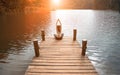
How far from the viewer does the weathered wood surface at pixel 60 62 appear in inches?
401

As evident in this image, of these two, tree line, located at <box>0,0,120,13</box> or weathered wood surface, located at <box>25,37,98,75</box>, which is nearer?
weathered wood surface, located at <box>25,37,98,75</box>

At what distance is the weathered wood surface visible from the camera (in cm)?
1020

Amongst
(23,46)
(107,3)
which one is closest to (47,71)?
(23,46)

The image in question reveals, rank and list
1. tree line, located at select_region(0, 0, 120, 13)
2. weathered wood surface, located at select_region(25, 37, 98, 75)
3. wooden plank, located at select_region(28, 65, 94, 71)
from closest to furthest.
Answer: weathered wood surface, located at select_region(25, 37, 98, 75) < wooden plank, located at select_region(28, 65, 94, 71) < tree line, located at select_region(0, 0, 120, 13)

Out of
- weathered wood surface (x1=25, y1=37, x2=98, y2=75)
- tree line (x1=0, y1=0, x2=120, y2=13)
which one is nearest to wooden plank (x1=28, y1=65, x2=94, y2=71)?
weathered wood surface (x1=25, y1=37, x2=98, y2=75)

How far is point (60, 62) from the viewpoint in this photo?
454 inches

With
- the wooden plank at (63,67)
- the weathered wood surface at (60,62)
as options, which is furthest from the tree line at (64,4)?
the wooden plank at (63,67)

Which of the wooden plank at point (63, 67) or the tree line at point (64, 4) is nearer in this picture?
the wooden plank at point (63, 67)

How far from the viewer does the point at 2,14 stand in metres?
56.9

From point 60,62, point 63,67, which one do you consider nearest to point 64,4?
point 60,62

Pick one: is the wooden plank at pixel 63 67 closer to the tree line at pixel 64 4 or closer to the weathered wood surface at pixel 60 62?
the weathered wood surface at pixel 60 62

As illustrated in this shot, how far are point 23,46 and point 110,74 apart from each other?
9666 mm

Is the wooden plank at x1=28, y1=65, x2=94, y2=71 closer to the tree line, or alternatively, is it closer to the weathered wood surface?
the weathered wood surface

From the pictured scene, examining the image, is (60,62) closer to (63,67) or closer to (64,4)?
(63,67)
